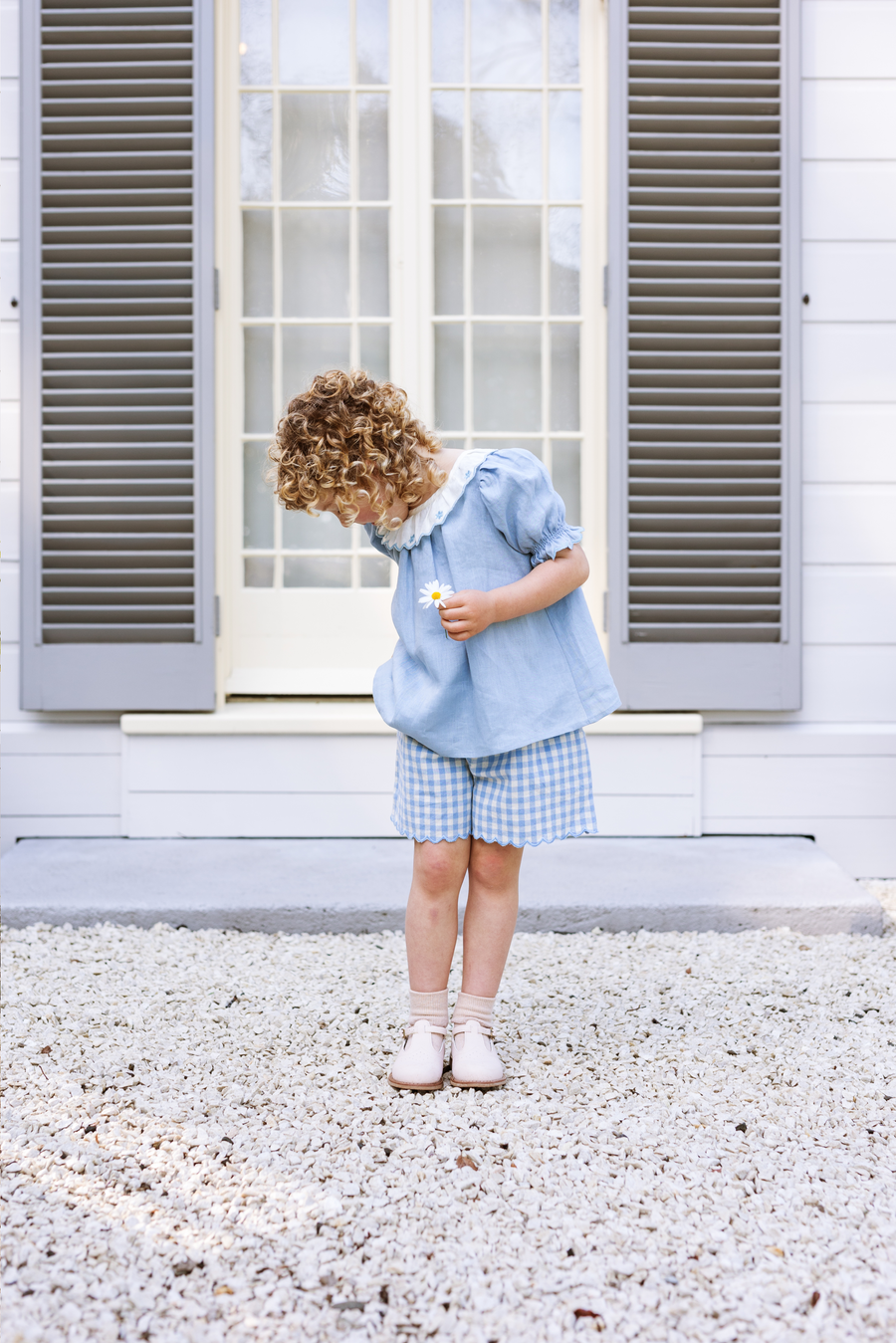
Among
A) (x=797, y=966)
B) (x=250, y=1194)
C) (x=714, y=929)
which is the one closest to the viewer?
(x=250, y=1194)

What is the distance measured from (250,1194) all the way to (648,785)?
1899 mm

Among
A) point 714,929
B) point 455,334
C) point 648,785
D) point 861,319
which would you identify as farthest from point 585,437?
point 714,929

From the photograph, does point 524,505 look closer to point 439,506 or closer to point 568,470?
point 439,506

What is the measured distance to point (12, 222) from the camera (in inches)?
118

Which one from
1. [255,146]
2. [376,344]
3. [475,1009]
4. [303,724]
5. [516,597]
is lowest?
[475,1009]

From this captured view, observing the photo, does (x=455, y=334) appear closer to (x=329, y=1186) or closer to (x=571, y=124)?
(x=571, y=124)

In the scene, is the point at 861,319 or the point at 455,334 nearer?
the point at 861,319

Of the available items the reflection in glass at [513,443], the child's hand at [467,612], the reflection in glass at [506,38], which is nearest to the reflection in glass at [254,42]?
the reflection in glass at [506,38]

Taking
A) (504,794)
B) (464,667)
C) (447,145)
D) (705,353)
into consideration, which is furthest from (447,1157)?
(447,145)

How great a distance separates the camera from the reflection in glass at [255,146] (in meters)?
3.17

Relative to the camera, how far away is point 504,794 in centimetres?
163

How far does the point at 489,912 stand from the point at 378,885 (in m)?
0.99

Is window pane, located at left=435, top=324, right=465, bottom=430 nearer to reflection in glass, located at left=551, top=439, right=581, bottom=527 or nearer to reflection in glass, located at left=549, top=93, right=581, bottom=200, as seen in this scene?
reflection in glass, located at left=551, top=439, right=581, bottom=527

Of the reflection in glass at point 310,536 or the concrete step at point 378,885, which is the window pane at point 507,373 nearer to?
the reflection in glass at point 310,536
